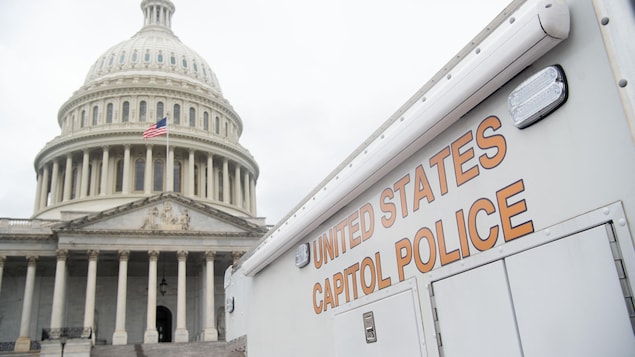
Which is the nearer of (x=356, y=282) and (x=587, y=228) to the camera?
(x=587, y=228)

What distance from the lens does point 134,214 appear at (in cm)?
4097

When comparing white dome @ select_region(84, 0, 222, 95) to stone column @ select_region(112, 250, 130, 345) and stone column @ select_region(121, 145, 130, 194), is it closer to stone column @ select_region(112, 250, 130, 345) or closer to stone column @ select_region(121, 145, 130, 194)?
stone column @ select_region(121, 145, 130, 194)

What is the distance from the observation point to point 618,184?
2.41 m

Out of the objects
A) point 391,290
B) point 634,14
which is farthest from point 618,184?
point 391,290

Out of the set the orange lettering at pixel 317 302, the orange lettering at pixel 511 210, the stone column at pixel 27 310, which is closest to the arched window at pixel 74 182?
the stone column at pixel 27 310

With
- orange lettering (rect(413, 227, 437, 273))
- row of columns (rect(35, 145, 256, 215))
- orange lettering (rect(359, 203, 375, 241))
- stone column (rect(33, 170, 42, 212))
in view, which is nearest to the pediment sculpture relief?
row of columns (rect(35, 145, 256, 215))

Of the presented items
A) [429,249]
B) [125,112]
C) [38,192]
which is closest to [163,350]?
[125,112]

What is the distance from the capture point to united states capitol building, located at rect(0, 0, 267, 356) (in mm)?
39094

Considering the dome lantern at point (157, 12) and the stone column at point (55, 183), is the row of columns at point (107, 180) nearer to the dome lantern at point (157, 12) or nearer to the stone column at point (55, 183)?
the stone column at point (55, 183)

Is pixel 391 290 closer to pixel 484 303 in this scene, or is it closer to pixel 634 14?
pixel 484 303

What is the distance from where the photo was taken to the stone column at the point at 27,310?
1438 inches

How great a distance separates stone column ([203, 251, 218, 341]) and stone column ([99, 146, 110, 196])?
17.6m

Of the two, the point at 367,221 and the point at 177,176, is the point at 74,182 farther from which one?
the point at 367,221

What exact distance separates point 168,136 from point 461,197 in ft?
179
